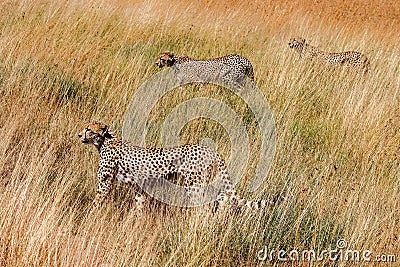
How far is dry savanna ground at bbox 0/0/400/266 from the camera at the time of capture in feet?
7.22

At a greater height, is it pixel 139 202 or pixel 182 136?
pixel 182 136

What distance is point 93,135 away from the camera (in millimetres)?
3021

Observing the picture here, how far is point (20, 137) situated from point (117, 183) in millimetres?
677

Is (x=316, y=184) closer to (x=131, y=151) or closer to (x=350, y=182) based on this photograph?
(x=350, y=182)

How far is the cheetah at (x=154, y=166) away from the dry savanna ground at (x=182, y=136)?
0.27 feet

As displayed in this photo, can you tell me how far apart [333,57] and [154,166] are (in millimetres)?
3123

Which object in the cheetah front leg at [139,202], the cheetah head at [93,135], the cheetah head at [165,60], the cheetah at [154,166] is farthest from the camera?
the cheetah head at [165,60]

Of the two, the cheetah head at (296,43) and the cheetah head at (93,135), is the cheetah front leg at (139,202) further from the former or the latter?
the cheetah head at (296,43)

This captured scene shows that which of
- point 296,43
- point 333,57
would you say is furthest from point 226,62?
point 333,57

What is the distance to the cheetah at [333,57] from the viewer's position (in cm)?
505

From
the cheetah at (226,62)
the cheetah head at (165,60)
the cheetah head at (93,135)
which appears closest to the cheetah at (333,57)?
the cheetah at (226,62)

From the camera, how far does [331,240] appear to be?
2.29m

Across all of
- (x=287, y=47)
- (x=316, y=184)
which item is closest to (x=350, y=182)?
(x=316, y=184)

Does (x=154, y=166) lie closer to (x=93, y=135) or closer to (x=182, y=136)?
(x=93, y=135)
